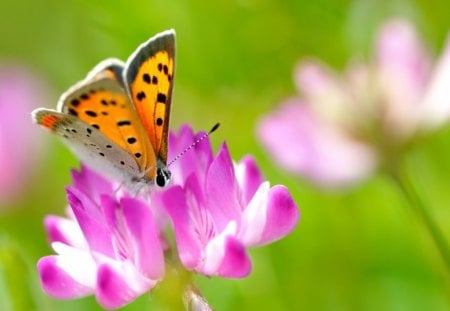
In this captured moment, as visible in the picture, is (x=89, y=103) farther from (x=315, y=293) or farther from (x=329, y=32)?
(x=329, y=32)

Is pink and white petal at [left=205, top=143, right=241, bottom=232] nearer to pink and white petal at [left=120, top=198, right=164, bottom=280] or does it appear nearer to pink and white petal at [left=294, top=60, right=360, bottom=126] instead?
pink and white petal at [left=120, top=198, right=164, bottom=280]

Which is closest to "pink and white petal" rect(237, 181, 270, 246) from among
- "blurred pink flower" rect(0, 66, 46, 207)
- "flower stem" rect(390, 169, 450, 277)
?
"flower stem" rect(390, 169, 450, 277)

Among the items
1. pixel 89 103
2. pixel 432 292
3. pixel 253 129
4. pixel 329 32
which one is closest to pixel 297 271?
pixel 432 292

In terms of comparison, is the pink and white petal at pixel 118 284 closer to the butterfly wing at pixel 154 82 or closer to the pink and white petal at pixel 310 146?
the butterfly wing at pixel 154 82

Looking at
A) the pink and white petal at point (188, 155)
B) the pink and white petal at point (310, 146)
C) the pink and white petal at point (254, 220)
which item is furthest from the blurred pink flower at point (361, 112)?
the pink and white petal at point (254, 220)

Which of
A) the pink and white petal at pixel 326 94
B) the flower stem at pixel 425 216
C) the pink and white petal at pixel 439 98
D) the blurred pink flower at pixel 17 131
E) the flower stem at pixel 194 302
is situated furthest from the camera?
the blurred pink flower at pixel 17 131

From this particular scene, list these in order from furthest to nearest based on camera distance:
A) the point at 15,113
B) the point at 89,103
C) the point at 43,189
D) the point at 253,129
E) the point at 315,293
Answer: the point at 15,113, the point at 43,189, the point at 253,129, the point at 315,293, the point at 89,103

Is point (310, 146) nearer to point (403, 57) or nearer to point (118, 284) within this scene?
point (403, 57)
